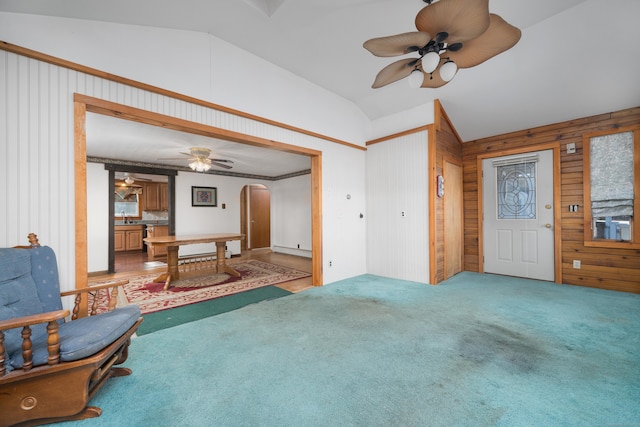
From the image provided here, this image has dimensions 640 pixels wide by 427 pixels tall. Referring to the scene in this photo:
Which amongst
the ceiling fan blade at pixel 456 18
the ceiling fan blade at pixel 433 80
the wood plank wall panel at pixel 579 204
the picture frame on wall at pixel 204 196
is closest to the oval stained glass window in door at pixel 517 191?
the wood plank wall panel at pixel 579 204

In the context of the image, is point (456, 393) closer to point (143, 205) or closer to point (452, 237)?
point (452, 237)

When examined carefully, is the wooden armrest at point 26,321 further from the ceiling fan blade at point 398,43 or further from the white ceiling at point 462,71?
the ceiling fan blade at point 398,43

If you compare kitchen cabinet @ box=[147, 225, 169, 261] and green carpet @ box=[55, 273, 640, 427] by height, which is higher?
kitchen cabinet @ box=[147, 225, 169, 261]

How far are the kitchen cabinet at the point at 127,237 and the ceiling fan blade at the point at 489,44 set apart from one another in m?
9.39

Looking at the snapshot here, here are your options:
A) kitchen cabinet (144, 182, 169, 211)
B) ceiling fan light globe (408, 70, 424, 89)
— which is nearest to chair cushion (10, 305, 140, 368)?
ceiling fan light globe (408, 70, 424, 89)

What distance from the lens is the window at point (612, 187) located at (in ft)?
11.9

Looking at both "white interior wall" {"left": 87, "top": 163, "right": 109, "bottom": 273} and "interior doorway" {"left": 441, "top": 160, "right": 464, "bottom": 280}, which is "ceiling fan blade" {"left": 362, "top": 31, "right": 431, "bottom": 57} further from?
"white interior wall" {"left": 87, "top": 163, "right": 109, "bottom": 273}

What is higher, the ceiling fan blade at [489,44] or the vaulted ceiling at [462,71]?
the vaulted ceiling at [462,71]

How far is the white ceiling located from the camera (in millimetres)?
2502

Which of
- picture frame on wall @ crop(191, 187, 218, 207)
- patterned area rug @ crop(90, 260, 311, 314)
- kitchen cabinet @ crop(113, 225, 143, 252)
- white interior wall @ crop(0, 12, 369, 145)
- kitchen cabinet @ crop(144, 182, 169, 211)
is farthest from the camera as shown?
kitchen cabinet @ crop(144, 182, 169, 211)

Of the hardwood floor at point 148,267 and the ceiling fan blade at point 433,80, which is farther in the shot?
the hardwood floor at point 148,267

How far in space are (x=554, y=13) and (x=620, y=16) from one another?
0.62m

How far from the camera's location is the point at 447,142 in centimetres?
466

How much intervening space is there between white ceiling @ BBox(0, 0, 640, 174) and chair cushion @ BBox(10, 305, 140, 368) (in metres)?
2.41
